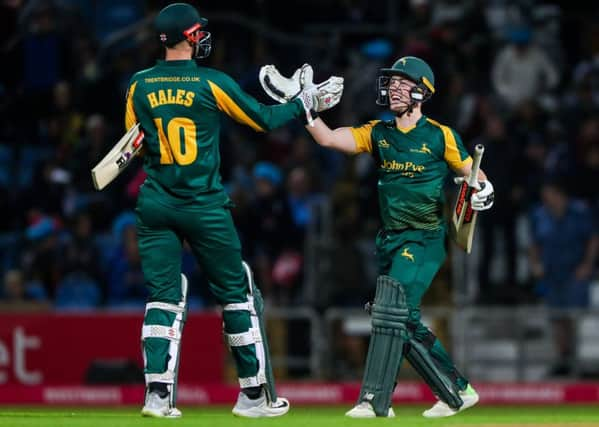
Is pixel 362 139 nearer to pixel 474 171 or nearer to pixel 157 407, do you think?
pixel 474 171

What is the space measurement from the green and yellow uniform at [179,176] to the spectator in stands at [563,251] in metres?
7.68

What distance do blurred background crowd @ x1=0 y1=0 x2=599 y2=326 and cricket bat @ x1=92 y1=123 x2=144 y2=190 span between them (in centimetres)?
728

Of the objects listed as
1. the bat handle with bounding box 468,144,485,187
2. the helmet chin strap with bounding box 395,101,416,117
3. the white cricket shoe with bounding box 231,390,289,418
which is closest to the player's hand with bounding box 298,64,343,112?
the helmet chin strap with bounding box 395,101,416,117

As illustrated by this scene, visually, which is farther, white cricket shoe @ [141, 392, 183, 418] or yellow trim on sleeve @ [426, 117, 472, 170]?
yellow trim on sleeve @ [426, 117, 472, 170]

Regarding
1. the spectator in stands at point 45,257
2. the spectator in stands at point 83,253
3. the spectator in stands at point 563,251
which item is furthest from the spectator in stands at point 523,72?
the spectator in stands at point 45,257

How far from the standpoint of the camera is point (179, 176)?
979 cm

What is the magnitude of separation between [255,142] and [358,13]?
7.07ft

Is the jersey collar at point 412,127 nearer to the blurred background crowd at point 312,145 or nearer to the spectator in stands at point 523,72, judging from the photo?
the blurred background crowd at point 312,145

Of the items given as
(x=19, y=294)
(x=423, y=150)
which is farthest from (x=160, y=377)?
(x=19, y=294)

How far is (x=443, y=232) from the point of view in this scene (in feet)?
35.2

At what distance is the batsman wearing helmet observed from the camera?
10305mm

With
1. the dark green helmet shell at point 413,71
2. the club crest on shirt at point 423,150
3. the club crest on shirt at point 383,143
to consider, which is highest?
the dark green helmet shell at point 413,71

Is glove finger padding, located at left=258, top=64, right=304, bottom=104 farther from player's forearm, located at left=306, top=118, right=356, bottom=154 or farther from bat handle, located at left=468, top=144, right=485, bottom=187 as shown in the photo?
bat handle, located at left=468, top=144, right=485, bottom=187

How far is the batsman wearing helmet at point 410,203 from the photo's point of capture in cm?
1030
